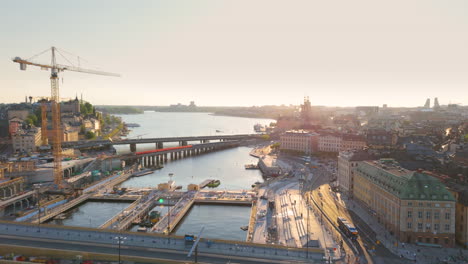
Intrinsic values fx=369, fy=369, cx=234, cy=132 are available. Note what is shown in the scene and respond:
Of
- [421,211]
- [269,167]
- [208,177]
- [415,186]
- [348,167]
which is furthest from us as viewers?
[269,167]

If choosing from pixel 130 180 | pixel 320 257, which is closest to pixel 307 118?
pixel 130 180

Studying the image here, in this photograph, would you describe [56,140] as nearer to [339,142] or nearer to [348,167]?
[348,167]

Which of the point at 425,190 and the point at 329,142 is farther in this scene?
the point at 329,142

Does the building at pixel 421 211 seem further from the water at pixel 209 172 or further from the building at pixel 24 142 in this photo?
the building at pixel 24 142

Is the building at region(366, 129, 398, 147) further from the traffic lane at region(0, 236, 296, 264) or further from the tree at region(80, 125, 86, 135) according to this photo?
the tree at region(80, 125, 86, 135)

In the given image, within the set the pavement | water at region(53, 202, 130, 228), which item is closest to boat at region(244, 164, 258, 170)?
water at region(53, 202, 130, 228)

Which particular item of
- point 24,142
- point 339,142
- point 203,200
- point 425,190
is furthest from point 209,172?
point 425,190

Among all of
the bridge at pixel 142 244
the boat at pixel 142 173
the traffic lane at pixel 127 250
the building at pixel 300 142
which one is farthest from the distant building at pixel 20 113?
the traffic lane at pixel 127 250
